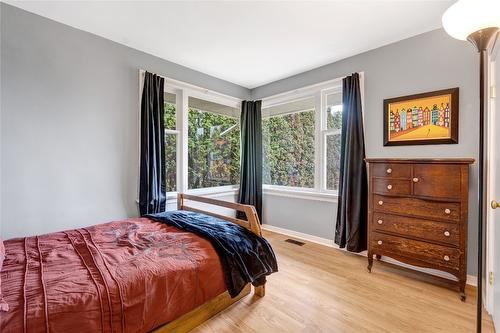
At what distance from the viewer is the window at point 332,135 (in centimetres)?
325

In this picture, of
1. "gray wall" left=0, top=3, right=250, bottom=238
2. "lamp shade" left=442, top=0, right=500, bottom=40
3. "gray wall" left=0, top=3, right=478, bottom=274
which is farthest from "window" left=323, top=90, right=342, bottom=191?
"gray wall" left=0, top=3, right=250, bottom=238

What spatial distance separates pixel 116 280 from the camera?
1266 mm

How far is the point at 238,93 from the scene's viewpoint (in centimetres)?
412

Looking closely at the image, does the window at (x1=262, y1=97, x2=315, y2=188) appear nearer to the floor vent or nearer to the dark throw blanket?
the floor vent

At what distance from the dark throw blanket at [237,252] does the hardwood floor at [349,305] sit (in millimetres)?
258

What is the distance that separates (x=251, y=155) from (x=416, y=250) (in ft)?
8.38

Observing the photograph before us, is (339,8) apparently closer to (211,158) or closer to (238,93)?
(238,93)

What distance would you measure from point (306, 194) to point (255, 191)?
887 millimetres

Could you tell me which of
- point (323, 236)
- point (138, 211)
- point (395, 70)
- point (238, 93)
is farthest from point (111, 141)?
point (395, 70)

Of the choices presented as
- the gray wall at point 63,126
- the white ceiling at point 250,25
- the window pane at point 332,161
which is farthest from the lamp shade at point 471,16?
the gray wall at point 63,126

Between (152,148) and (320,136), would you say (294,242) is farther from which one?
(152,148)

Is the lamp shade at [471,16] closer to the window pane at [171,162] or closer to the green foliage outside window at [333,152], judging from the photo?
the green foliage outside window at [333,152]

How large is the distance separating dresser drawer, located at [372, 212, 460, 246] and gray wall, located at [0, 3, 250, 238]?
2729 mm

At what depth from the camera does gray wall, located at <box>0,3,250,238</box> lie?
2072 millimetres
